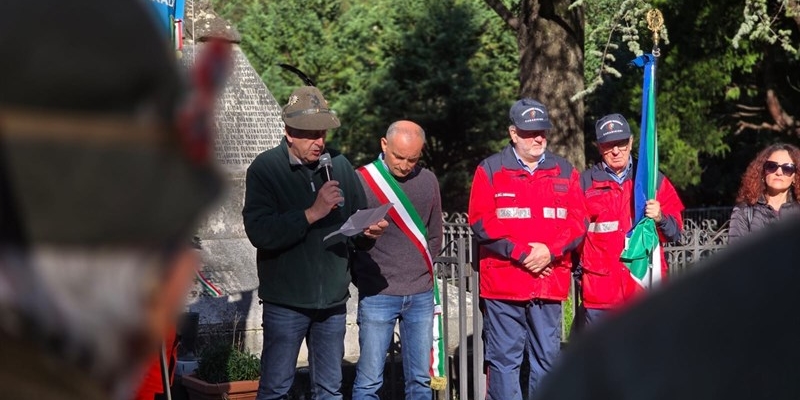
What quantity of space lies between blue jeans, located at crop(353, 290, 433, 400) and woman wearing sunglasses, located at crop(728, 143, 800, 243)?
80.2 inches

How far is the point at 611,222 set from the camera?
723 centimetres

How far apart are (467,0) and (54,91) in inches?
964

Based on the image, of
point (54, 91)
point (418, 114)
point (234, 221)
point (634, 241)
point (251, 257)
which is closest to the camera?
point (54, 91)

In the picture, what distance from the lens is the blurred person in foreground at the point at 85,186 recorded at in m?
1.04

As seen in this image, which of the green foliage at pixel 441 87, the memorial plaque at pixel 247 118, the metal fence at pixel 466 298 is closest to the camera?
the metal fence at pixel 466 298

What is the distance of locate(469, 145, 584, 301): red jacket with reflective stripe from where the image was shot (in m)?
7.04

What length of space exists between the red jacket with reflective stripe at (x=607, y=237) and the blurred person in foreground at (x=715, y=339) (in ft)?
20.0

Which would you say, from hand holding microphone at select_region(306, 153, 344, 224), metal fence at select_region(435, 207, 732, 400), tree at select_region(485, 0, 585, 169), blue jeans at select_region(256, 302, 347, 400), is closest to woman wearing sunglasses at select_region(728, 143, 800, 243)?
metal fence at select_region(435, 207, 732, 400)

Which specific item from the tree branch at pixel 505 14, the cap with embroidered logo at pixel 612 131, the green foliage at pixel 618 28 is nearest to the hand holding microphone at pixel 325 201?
the cap with embroidered logo at pixel 612 131

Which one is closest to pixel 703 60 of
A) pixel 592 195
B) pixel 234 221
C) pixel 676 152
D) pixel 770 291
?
pixel 676 152

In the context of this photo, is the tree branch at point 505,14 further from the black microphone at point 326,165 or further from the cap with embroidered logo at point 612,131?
the black microphone at point 326,165

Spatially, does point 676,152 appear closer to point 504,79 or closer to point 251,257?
point 504,79

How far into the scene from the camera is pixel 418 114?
2367 cm

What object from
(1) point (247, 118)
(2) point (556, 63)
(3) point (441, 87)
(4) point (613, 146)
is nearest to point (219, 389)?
(4) point (613, 146)
